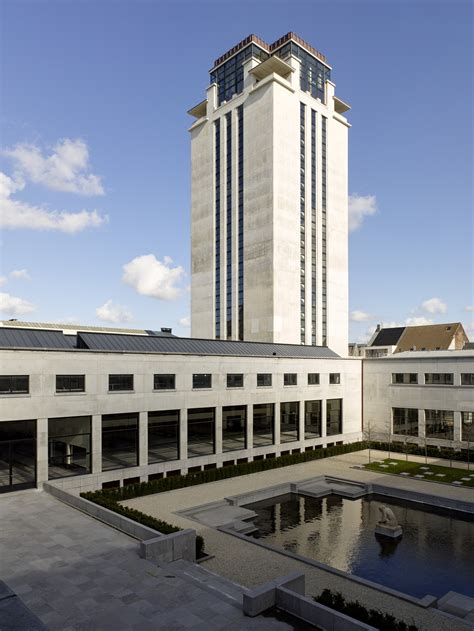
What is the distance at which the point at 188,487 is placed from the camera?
122 ft

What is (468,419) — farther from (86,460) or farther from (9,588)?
(9,588)

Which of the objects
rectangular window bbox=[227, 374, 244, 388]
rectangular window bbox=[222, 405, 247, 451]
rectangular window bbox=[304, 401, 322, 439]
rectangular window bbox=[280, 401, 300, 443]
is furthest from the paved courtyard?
rectangular window bbox=[304, 401, 322, 439]

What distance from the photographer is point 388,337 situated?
106812 mm

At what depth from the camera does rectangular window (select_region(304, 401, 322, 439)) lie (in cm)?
5241

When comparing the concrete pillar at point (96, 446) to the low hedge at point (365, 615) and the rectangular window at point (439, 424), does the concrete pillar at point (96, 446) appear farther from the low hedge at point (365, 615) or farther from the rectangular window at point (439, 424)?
the rectangular window at point (439, 424)

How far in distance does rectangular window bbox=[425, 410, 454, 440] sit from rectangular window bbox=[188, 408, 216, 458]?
2468 cm

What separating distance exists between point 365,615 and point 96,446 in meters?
22.9

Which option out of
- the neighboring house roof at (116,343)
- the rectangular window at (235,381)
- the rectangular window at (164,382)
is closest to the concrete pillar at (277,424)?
the rectangular window at (235,381)

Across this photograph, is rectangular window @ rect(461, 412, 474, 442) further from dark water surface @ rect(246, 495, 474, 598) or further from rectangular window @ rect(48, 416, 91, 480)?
rectangular window @ rect(48, 416, 91, 480)

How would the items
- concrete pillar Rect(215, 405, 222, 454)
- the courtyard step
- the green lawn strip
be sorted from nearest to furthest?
the courtyard step → the green lawn strip → concrete pillar Rect(215, 405, 222, 454)

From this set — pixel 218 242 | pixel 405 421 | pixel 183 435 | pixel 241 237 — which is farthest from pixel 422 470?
pixel 218 242

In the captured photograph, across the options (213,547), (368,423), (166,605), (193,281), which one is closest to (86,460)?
(213,547)

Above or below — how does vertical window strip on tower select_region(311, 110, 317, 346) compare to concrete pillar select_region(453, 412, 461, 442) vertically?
above

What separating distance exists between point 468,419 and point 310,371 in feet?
54.5
